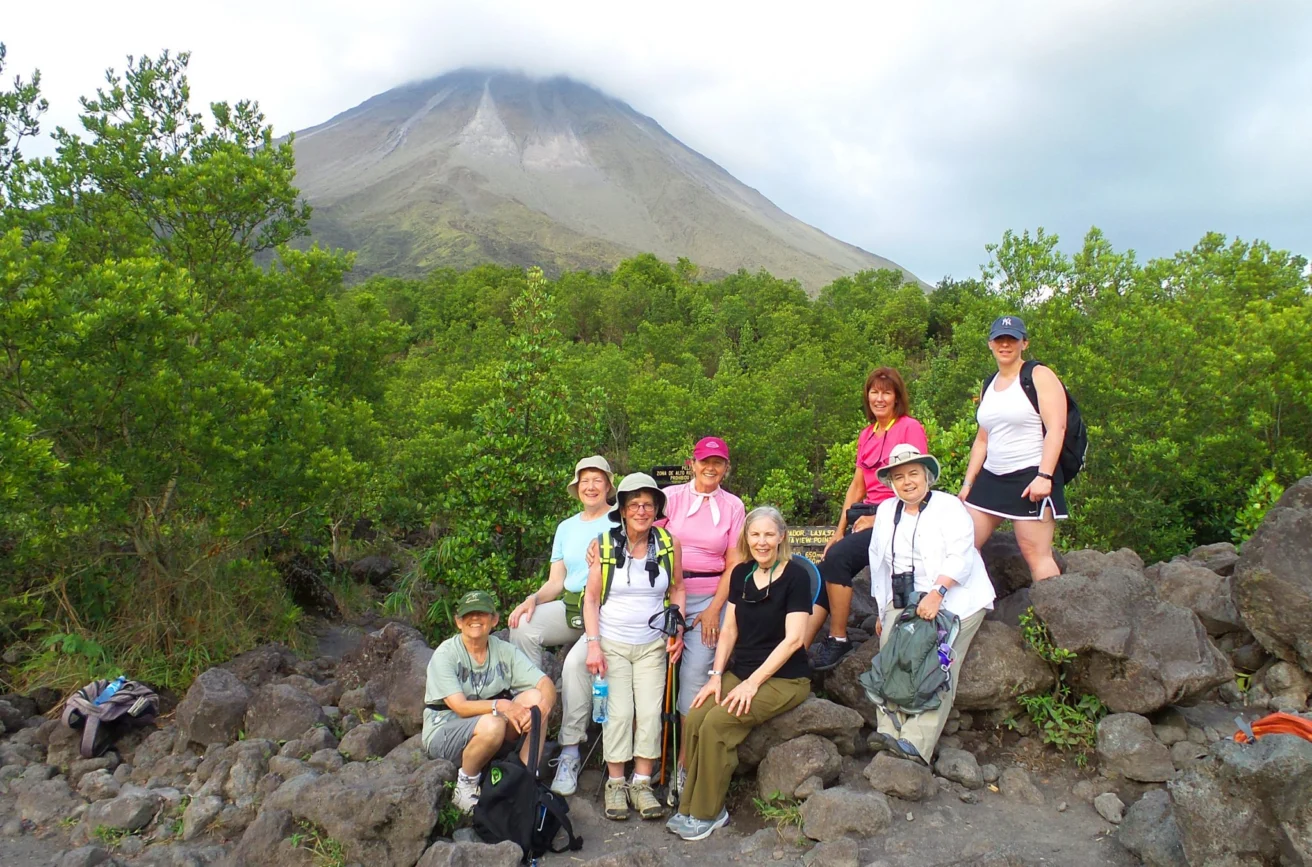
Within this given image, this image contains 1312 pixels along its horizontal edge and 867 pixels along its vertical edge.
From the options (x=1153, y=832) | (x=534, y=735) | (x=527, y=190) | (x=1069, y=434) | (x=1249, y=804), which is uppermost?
(x=527, y=190)

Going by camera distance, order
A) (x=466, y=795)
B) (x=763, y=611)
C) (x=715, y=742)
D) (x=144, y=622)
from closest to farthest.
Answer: (x=715, y=742) → (x=466, y=795) → (x=763, y=611) → (x=144, y=622)

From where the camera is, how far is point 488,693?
190 inches

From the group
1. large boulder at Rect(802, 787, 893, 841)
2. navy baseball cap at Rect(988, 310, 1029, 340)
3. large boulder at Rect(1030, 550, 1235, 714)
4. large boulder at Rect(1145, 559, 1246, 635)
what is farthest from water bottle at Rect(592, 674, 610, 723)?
large boulder at Rect(1145, 559, 1246, 635)

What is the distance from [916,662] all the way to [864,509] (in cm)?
137

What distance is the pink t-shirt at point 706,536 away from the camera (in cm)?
523

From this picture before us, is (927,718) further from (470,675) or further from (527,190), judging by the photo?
(527,190)

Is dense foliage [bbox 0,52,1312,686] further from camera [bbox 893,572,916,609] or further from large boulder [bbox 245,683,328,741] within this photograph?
camera [bbox 893,572,916,609]

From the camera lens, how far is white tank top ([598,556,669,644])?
487 centimetres

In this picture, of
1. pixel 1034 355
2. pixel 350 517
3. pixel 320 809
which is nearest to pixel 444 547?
pixel 320 809

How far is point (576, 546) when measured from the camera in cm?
553

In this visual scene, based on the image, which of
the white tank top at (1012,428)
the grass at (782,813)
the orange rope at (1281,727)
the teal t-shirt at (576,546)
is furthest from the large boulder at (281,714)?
the orange rope at (1281,727)

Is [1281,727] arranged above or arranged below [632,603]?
below

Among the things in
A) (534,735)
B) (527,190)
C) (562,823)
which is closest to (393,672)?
(534,735)

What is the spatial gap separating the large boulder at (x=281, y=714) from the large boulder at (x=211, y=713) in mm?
94
